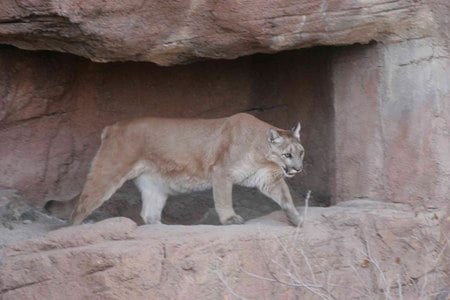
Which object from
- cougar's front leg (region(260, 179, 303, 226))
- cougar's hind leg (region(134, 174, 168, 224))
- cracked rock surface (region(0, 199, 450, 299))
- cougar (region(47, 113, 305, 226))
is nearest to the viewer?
cracked rock surface (region(0, 199, 450, 299))

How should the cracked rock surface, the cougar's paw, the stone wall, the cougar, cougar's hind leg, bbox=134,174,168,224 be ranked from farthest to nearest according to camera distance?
cougar's hind leg, bbox=134,174,168,224 → the cougar → the cougar's paw → the stone wall → the cracked rock surface

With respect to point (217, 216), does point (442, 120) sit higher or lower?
higher

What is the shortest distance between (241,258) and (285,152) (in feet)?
5.56

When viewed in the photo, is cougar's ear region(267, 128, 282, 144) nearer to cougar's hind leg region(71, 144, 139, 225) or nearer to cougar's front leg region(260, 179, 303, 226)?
cougar's front leg region(260, 179, 303, 226)

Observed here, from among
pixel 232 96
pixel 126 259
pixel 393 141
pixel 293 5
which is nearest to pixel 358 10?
pixel 293 5

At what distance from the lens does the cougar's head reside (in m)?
9.59

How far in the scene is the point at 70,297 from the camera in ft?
25.4

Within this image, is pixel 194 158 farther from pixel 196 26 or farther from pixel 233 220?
pixel 196 26

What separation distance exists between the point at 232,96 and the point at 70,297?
11.7 feet

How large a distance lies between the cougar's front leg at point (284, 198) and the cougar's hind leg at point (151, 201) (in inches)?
38.5

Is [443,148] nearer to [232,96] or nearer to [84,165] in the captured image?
[232,96]

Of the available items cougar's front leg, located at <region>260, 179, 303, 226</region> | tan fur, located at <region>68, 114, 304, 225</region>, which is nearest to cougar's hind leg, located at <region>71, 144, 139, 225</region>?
tan fur, located at <region>68, 114, 304, 225</region>

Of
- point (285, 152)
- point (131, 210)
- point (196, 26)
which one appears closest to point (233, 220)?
point (285, 152)

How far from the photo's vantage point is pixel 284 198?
30.2 feet
